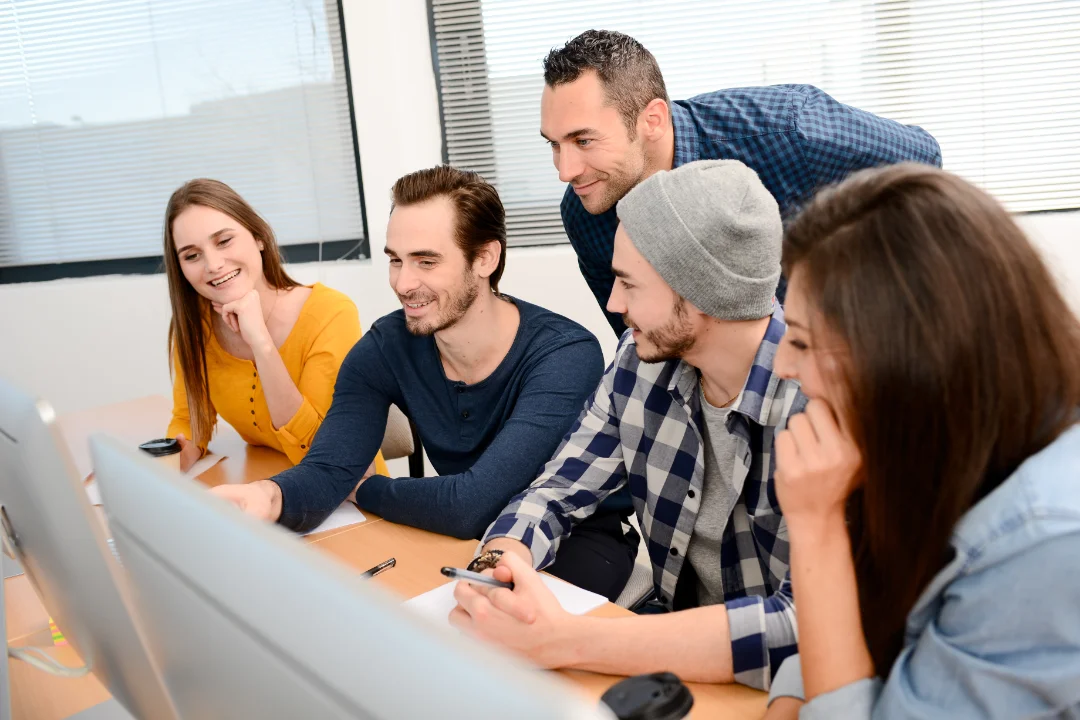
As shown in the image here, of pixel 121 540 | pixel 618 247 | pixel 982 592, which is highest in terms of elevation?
pixel 618 247

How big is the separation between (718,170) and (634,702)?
0.88 meters

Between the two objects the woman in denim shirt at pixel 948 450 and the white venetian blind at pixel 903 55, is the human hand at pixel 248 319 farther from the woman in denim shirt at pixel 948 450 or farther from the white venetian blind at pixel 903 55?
the white venetian blind at pixel 903 55

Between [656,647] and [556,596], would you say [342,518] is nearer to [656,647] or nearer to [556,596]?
[556,596]

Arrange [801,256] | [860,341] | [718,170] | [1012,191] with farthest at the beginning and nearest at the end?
[1012,191] → [718,170] → [801,256] → [860,341]

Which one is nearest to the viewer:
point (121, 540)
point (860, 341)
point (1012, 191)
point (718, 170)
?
point (121, 540)

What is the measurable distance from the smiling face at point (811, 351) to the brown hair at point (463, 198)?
1061mm

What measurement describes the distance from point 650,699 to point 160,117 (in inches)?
143

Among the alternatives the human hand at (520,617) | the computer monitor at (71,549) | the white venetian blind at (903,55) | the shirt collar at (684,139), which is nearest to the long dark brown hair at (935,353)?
the human hand at (520,617)

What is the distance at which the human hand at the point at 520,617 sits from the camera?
3.68 ft

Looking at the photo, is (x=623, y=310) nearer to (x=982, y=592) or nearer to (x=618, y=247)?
(x=618, y=247)

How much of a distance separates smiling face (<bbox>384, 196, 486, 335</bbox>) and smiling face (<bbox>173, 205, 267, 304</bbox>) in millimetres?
624

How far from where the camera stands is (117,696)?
1.06 meters

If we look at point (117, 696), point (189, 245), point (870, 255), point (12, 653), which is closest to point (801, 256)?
point (870, 255)

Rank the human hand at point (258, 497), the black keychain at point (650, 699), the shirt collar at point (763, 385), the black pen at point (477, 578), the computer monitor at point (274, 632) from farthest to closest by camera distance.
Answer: the human hand at point (258, 497), the shirt collar at point (763, 385), the black pen at point (477, 578), the black keychain at point (650, 699), the computer monitor at point (274, 632)
